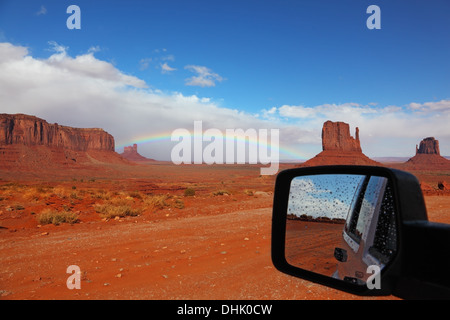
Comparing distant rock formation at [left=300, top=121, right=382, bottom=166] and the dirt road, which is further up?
distant rock formation at [left=300, top=121, right=382, bottom=166]

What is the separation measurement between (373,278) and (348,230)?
1.02 metres

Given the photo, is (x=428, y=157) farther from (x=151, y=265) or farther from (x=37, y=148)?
(x=37, y=148)

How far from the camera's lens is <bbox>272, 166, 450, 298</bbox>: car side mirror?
3.63 ft

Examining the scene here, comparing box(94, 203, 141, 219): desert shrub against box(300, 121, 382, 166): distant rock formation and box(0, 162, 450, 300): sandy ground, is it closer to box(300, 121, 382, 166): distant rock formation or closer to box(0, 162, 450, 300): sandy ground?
box(0, 162, 450, 300): sandy ground

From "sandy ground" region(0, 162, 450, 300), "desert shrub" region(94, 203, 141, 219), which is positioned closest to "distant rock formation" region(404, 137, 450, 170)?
"desert shrub" region(94, 203, 141, 219)

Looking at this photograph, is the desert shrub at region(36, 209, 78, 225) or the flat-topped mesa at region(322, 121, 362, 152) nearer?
the desert shrub at region(36, 209, 78, 225)

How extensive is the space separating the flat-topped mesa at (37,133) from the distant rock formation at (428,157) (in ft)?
514

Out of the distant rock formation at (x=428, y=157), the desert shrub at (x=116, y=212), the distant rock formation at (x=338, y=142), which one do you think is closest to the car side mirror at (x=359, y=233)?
the desert shrub at (x=116, y=212)

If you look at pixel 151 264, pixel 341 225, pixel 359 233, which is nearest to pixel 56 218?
pixel 151 264

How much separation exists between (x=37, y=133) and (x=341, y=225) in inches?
5294

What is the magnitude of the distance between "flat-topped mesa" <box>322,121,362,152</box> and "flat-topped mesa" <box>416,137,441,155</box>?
185 ft

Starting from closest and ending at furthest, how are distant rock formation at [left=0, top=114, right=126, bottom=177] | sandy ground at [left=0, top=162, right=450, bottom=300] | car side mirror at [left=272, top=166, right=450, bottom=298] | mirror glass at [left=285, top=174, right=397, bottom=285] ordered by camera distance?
car side mirror at [left=272, top=166, right=450, bottom=298]
mirror glass at [left=285, top=174, right=397, bottom=285]
sandy ground at [left=0, top=162, right=450, bottom=300]
distant rock formation at [left=0, top=114, right=126, bottom=177]

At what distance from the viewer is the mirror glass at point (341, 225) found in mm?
1653

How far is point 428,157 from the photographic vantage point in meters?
140
